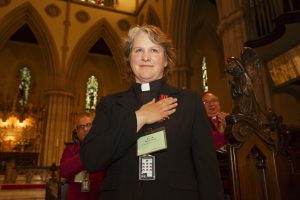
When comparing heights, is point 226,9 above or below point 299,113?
above

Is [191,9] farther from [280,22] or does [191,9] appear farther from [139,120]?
[139,120]

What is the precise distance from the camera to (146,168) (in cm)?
104

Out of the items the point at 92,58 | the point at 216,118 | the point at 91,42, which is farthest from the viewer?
the point at 92,58

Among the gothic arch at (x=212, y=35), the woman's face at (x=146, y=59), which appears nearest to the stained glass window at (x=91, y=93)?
the gothic arch at (x=212, y=35)

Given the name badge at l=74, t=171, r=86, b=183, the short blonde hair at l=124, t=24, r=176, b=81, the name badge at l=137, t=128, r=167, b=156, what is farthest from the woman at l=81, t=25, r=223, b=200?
the name badge at l=74, t=171, r=86, b=183

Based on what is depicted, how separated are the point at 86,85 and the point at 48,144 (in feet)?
18.3

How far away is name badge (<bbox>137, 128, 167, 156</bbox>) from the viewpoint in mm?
1021

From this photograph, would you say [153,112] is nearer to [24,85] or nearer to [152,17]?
[152,17]

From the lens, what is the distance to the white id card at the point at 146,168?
102 centimetres

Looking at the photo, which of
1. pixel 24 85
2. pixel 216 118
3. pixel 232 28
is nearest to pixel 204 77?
pixel 232 28

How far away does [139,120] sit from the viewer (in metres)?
1.07

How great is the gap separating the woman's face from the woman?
0.7 inches

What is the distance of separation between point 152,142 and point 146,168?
4.1 inches

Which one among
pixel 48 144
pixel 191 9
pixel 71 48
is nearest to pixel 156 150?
pixel 191 9
